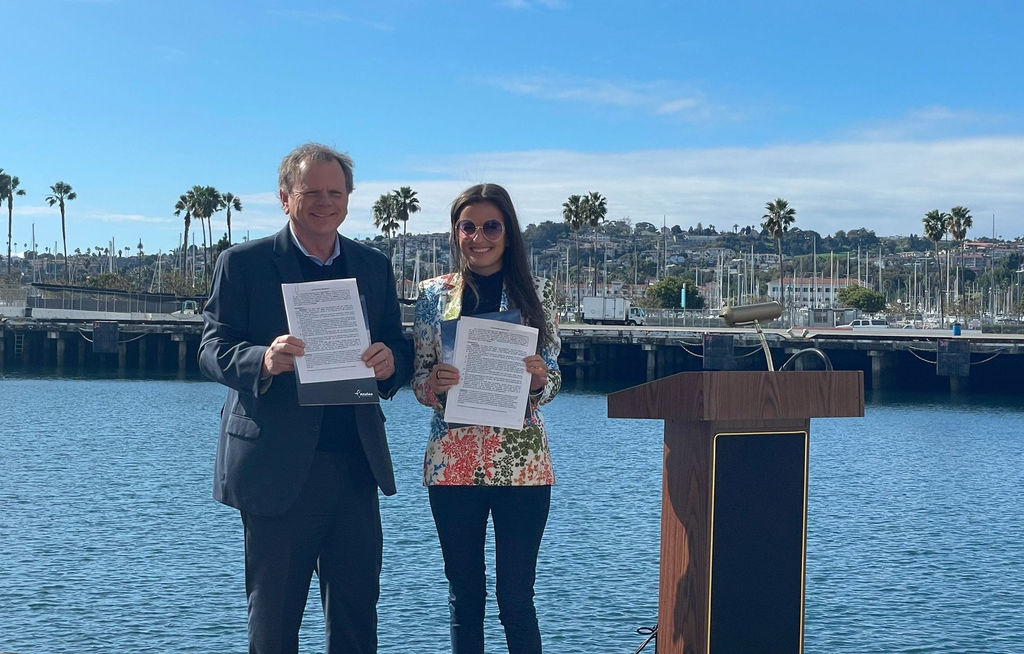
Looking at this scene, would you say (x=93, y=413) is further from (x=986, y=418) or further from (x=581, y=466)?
(x=986, y=418)

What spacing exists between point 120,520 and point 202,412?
19.5 m

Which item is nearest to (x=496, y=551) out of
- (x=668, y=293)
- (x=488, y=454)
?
(x=488, y=454)

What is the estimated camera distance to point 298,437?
379cm

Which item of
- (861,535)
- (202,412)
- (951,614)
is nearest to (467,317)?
(951,614)

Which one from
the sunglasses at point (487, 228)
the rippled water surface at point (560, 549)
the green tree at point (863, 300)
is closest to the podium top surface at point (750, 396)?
the sunglasses at point (487, 228)

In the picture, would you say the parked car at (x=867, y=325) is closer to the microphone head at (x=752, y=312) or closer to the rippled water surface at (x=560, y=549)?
the rippled water surface at (x=560, y=549)

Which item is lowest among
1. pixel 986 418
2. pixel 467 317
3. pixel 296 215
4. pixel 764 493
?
pixel 986 418

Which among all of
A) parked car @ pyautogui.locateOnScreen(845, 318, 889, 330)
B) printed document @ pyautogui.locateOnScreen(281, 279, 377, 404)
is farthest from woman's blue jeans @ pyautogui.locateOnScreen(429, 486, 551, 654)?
parked car @ pyautogui.locateOnScreen(845, 318, 889, 330)

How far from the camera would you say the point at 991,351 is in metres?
45.7

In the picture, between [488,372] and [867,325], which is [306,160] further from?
[867,325]

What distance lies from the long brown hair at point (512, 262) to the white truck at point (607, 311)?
71.0 meters

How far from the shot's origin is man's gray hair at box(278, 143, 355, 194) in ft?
12.6

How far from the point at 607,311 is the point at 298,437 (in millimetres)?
71953

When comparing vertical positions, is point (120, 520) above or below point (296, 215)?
below
